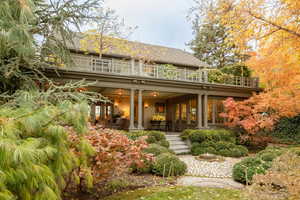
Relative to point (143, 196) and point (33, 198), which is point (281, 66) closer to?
point (143, 196)

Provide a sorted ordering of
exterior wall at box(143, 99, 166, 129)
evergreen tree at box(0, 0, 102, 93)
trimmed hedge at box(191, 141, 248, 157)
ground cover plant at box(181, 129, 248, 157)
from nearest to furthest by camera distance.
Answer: evergreen tree at box(0, 0, 102, 93)
trimmed hedge at box(191, 141, 248, 157)
ground cover plant at box(181, 129, 248, 157)
exterior wall at box(143, 99, 166, 129)

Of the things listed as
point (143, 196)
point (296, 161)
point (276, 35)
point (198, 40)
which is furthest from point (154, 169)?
point (198, 40)

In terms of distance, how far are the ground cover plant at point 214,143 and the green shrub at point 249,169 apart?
327 cm

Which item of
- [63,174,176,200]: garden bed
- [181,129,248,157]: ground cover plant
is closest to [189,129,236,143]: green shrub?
[181,129,248,157]: ground cover plant

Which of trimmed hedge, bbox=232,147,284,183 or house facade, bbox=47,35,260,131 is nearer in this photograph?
trimmed hedge, bbox=232,147,284,183

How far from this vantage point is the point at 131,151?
410 centimetres

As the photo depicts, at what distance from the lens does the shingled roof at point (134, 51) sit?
13437 mm

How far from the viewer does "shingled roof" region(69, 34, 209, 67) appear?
1344cm

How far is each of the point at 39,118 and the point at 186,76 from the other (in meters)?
9.88

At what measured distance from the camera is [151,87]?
995 centimetres

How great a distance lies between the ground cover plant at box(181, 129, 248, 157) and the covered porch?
1.34m

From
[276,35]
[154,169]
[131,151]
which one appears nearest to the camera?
[131,151]

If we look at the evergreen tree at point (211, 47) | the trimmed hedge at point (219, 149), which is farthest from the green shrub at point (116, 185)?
the evergreen tree at point (211, 47)

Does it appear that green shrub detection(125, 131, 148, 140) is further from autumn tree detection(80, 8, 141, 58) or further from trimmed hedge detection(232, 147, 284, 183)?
autumn tree detection(80, 8, 141, 58)
